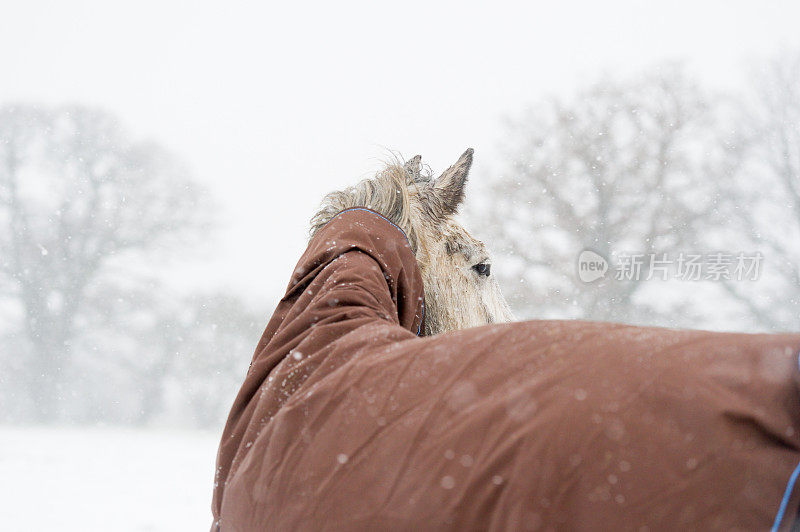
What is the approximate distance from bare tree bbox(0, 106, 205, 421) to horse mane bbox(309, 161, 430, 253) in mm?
12814

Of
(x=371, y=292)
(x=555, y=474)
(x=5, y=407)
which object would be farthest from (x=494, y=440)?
(x=5, y=407)

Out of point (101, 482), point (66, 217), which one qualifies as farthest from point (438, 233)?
point (66, 217)

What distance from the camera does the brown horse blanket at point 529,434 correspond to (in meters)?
0.56

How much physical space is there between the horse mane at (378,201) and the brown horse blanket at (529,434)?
0.85m

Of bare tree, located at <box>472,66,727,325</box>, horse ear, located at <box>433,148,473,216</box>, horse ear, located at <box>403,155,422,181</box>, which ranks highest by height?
bare tree, located at <box>472,66,727,325</box>

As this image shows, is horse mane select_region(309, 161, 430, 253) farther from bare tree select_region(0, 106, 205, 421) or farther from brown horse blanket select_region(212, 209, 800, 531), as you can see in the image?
bare tree select_region(0, 106, 205, 421)

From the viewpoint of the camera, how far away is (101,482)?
6422mm

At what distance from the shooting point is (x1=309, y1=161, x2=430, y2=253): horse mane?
1816 mm

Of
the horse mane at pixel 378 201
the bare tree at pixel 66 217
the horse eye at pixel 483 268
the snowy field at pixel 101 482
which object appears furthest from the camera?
the bare tree at pixel 66 217

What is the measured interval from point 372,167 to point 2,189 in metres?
15.1

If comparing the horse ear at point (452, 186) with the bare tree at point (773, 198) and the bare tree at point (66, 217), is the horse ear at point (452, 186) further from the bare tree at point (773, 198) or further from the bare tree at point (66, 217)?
the bare tree at point (66, 217)

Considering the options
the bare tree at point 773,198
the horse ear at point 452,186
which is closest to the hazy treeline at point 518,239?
the bare tree at point 773,198

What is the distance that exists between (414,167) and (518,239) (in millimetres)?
8876

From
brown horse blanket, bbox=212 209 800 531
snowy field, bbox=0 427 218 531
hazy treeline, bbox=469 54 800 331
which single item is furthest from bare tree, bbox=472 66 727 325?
brown horse blanket, bbox=212 209 800 531
